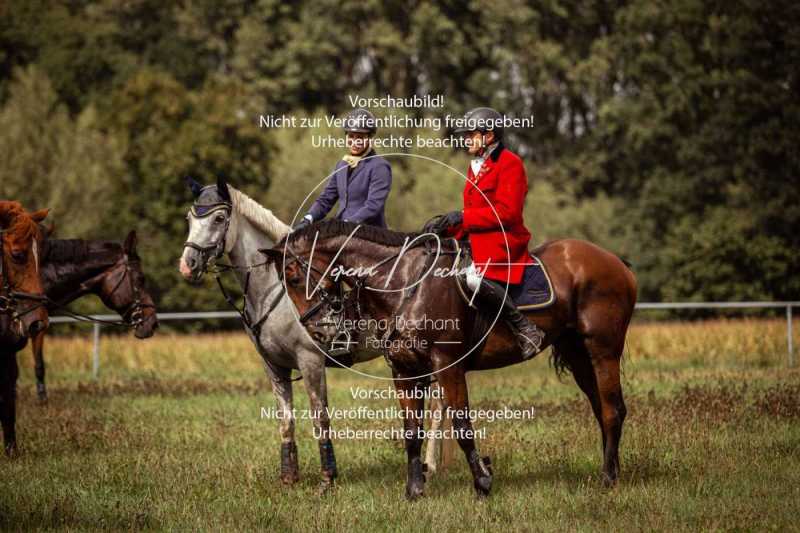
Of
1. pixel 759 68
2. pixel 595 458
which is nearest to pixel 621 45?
pixel 759 68

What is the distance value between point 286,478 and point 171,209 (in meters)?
26.3

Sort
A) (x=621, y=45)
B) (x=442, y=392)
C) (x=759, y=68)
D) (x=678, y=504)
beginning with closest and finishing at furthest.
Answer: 1. (x=678, y=504)
2. (x=442, y=392)
3. (x=759, y=68)
4. (x=621, y=45)

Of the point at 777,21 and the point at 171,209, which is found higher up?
the point at 777,21

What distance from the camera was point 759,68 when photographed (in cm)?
3259

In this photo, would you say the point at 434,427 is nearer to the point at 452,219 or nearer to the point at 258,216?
the point at 452,219

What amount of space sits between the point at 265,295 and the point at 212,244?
0.66 m

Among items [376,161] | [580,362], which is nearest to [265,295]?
[376,161]

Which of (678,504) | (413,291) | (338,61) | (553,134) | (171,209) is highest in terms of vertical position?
(338,61)

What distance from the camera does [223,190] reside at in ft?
29.0

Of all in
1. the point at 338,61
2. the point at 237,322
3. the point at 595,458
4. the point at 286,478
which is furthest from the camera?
the point at 338,61

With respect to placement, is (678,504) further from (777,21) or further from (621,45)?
(621,45)

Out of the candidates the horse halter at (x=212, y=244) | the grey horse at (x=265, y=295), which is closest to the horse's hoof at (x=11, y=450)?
the grey horse at (x=265, y=295)

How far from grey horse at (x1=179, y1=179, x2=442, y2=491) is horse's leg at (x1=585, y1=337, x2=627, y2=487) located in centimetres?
194

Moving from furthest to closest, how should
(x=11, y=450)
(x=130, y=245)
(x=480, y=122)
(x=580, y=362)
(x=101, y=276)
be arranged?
(x=130, y=245)
(x=101, y=276)
(x=11, y=450)
(x=580, y=362)
(x=480, y=122)
